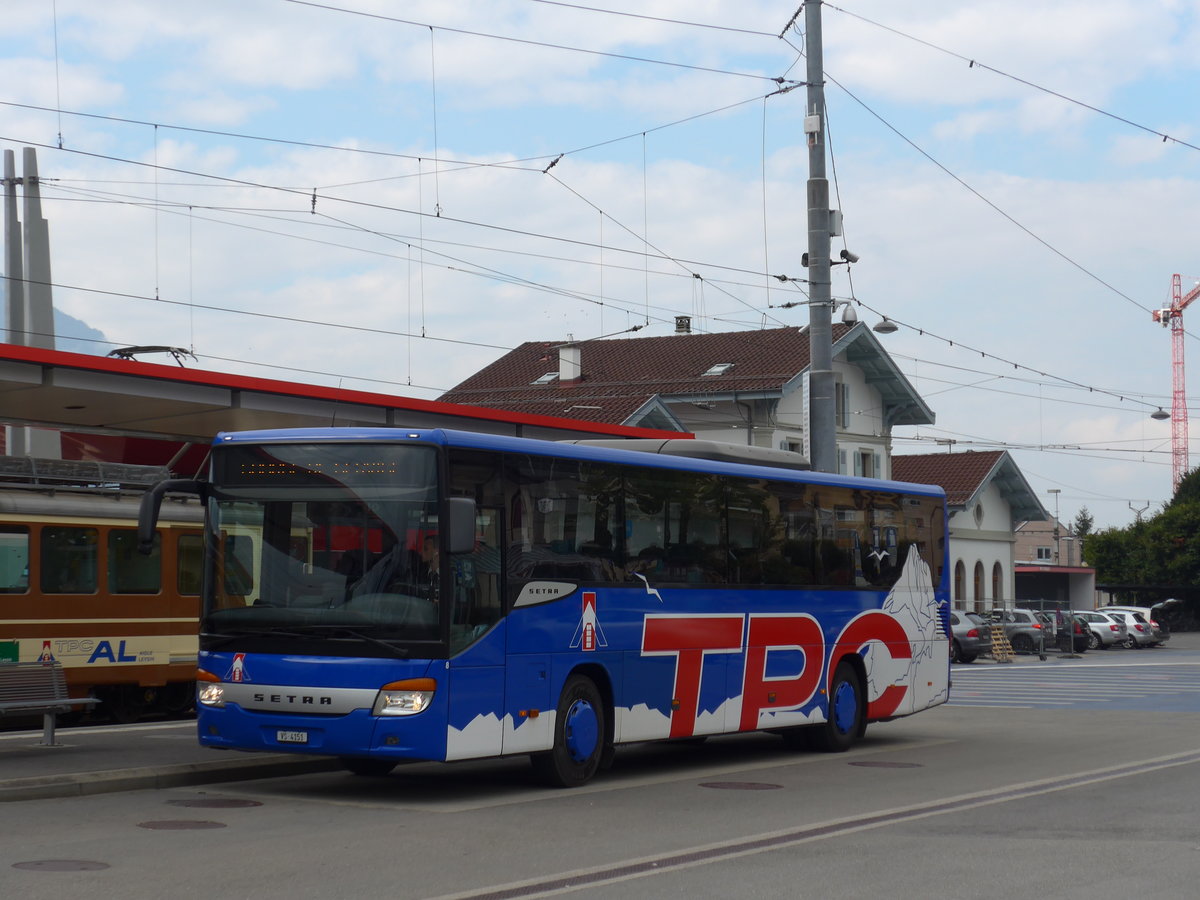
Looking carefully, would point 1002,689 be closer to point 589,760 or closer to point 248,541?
point 589,760

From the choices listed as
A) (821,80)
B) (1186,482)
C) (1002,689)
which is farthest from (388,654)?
(1186,482)

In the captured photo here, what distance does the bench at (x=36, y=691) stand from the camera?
570 inches

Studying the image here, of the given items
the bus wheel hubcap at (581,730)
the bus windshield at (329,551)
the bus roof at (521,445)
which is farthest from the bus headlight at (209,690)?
the bus wheel hubcap at (581,730)

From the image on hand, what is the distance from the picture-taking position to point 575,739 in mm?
13664

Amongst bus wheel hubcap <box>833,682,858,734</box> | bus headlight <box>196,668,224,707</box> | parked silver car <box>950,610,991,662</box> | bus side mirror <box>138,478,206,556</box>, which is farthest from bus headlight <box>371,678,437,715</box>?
parked silver car <box>950,610,991,662</box>

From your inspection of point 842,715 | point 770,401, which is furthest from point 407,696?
point 770,401

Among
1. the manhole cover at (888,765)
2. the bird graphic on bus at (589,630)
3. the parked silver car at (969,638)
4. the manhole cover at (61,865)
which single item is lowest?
the parked silver car at (969,638)

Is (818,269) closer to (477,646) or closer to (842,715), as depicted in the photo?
(842,715)

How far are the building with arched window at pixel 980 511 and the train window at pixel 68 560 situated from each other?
1803 inches

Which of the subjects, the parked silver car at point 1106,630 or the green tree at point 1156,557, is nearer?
the parked silver car at point 1106,630

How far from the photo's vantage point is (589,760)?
13875mm

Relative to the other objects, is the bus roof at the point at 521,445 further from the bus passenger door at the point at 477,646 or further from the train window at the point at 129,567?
the train window at the point at 129,567

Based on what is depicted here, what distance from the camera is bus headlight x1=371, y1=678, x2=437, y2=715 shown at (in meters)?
12.1

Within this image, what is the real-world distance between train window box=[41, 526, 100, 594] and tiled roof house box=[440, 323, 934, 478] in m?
29.0
